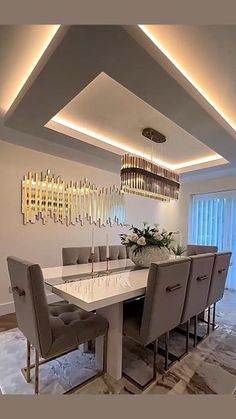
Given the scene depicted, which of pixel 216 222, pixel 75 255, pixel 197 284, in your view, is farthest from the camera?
pixel 216 222

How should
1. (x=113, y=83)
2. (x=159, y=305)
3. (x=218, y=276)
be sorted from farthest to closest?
(x=218, y=276) < (x=113, y=83) < (x=159, y=305)

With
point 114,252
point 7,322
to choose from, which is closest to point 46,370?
point 7,322

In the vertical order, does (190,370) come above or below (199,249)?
below

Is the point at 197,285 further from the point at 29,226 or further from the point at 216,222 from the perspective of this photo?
the point at 216,222

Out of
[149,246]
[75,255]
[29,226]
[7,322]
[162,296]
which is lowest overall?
[7,322]

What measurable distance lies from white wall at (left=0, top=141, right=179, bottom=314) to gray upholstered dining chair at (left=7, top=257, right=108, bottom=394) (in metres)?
1.65

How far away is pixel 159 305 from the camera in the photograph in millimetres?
1663

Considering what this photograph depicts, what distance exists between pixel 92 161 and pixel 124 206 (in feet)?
4.43

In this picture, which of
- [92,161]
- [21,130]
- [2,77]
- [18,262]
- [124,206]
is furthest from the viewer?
[124,206]

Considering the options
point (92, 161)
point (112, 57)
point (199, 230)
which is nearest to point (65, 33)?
point (112, 57)

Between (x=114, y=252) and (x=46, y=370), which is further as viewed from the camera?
(x=114, y=252)

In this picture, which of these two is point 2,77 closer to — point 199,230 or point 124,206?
point 124,206

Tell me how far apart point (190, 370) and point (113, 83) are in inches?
99.4

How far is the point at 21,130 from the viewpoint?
2.40 meters
